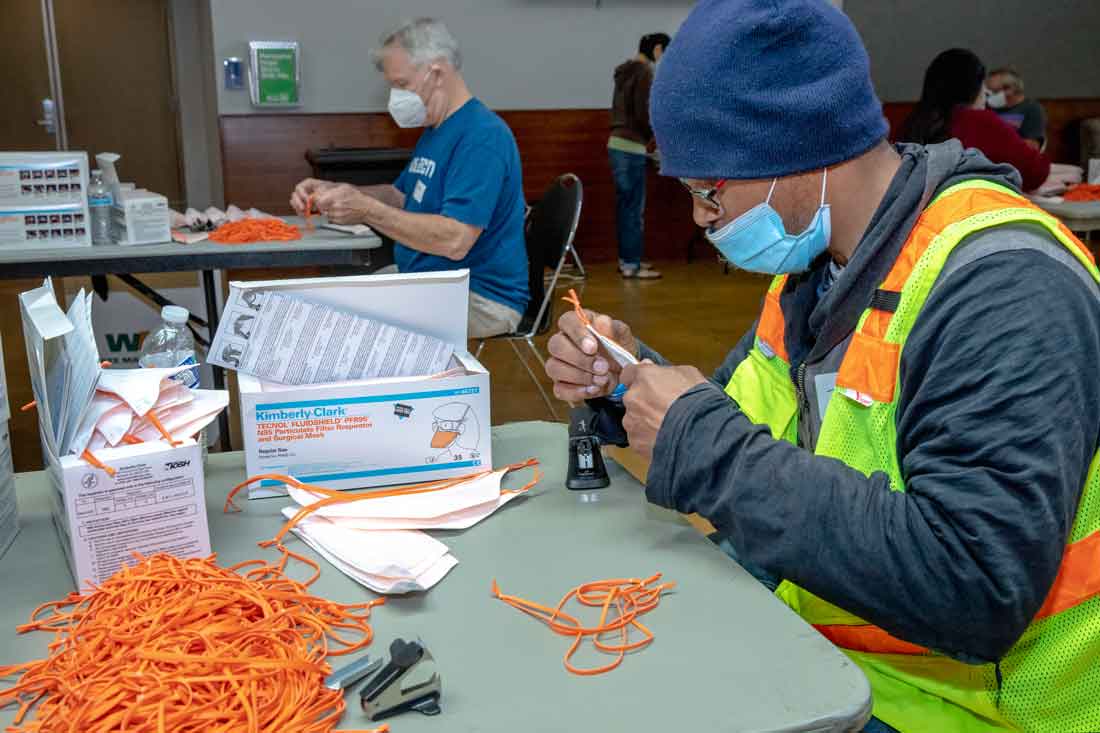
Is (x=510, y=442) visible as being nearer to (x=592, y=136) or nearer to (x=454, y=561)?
(x=454, y=561)

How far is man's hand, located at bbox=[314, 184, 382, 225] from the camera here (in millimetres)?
3348

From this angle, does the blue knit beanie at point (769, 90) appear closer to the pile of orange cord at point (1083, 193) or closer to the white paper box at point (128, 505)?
the white paper box at point (128, 505)

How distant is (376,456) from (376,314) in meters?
0.21

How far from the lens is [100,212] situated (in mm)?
3381

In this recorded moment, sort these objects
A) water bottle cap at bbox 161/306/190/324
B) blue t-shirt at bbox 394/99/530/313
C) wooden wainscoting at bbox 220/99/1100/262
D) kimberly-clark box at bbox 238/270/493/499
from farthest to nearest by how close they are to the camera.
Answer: wooden wainscoting at bbox 220/99/1100/262 → blue t-shirt at bbox 394/99/530/313 → water bottle cap at bbox 161/306/190/324 → kimberly-clark box at bbox 238/270/493/499

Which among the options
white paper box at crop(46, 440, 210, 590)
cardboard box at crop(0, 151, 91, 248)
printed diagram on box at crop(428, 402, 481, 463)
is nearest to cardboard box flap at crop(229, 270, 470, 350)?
printed diagram on box at crop(428, 402, 481, 463)

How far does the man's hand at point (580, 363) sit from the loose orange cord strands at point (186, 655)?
1.63 ft

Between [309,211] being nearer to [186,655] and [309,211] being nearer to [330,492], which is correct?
[330,492]

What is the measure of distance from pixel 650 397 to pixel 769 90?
385mm

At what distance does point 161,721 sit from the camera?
81cm

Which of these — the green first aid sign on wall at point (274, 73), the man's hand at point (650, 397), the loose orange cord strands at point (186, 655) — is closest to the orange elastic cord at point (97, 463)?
the loose orange cord strands at point (186, 655)

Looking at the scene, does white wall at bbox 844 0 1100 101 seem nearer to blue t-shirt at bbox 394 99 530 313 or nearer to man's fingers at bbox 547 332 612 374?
blue t-shirt at bbox 394 99 530 313

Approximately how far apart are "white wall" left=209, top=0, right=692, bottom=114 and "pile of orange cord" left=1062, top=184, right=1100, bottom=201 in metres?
3.89

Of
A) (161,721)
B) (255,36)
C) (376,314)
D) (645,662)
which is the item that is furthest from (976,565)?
(255,36)
